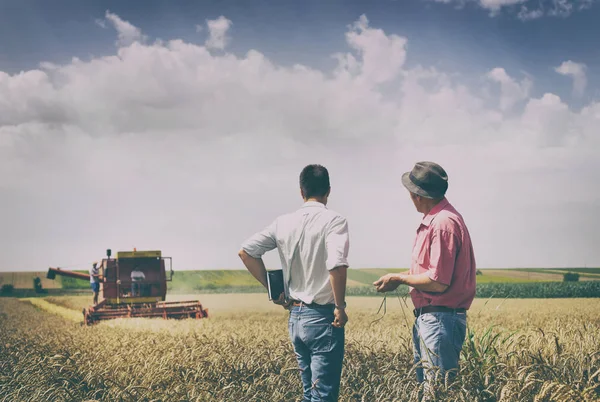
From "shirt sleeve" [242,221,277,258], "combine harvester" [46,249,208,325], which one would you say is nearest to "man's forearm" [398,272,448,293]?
"shirt sleeve" [242,221,277,258]

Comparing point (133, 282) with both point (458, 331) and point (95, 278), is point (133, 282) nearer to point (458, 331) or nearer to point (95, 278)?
point (95, 278)

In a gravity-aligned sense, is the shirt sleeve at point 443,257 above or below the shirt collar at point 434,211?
below

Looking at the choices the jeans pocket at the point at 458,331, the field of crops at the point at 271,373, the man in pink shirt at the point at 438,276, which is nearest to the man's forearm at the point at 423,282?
the man in pink shirt at the point at 438,276

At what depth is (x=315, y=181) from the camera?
4.80m

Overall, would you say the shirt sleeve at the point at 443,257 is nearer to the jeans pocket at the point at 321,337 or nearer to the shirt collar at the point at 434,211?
the shirt collar at the point at 434,211

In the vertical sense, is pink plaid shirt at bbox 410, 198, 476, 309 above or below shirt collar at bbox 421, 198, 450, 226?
below

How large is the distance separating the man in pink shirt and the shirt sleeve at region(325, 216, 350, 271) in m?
0.31

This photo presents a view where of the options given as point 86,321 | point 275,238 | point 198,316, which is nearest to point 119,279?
point 86,321

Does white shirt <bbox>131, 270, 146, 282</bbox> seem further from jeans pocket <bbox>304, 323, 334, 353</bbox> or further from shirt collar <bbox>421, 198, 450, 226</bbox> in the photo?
shirt collar <bbox>421, 198, 450, 226</bbox>

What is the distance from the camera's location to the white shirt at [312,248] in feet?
15.0

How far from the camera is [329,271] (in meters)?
4.57

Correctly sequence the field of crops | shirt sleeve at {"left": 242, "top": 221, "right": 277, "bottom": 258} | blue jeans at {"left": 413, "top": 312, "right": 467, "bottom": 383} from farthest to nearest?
the field of crops < shirt sleeve at {"left": 242, "top": 221, "right": 277, "bottom": 258} < blue jeans at {"left": 413, "top": 312, "right": 467, "bottom": 383}

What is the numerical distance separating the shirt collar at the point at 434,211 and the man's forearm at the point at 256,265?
132 centimetres

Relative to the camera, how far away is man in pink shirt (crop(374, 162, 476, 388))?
446 cm
